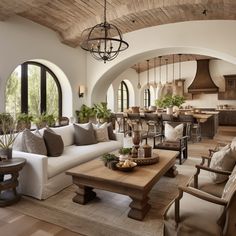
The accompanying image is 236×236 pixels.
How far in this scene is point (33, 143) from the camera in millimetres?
3639

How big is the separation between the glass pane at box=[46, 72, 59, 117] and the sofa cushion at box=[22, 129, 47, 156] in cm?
397

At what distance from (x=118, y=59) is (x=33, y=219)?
609 centimetres

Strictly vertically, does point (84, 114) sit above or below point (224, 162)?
above

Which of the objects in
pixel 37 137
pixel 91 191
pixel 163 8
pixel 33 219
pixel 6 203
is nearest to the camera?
pixel 33 219

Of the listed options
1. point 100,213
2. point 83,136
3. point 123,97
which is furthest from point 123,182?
point 123,97

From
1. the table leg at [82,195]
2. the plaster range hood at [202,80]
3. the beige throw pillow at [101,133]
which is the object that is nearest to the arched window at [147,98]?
the plaster range hood at [202,80]

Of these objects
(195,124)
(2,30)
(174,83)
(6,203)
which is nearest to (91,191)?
(6,203)

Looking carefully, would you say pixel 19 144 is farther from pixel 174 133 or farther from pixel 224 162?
pixel 174 133

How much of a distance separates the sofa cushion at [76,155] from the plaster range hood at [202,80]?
27.9 feet

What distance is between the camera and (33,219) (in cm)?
278

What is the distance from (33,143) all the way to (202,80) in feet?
36.1

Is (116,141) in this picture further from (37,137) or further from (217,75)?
(217,75)

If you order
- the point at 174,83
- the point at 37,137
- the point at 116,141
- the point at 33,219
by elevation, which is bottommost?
the point at 33,219

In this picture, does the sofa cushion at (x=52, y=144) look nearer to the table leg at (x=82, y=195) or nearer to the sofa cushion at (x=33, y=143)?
the sofa cushion at (x=33, y=143)
